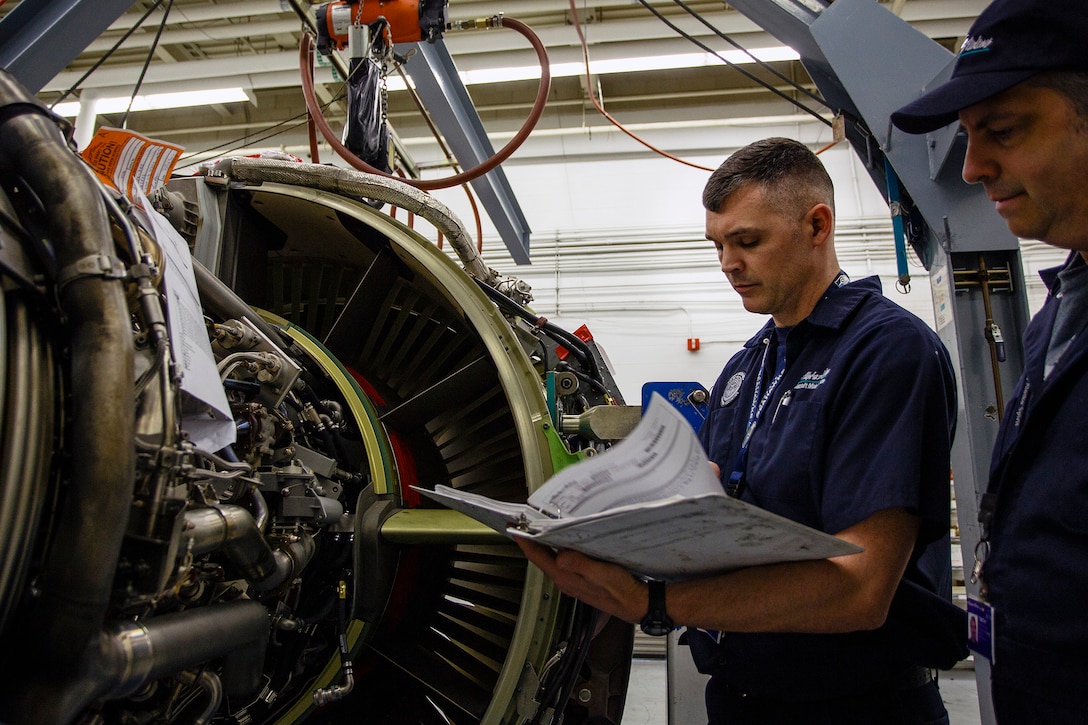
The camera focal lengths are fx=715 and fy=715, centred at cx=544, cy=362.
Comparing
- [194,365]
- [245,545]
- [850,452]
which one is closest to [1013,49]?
[850,452]

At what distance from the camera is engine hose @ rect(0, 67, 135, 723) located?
0.65m

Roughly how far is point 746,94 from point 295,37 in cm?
328

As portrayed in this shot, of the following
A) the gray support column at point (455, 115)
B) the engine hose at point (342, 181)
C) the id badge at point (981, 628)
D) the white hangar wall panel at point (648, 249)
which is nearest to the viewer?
the id badge at point (981, 628)

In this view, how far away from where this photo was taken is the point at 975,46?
0.83 metres

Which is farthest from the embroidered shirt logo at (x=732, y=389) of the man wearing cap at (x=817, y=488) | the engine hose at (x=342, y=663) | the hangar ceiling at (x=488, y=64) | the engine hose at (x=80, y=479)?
the hangar ceiling at (x=488, y=64)

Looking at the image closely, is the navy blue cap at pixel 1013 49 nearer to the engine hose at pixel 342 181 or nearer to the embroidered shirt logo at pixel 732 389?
the embroidered shirt logo at pixel 732 389

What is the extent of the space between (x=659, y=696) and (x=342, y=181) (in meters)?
2.68

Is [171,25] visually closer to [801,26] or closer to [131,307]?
[801,26]

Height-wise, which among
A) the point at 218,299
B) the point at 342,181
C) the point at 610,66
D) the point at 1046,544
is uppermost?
the point at 610,66

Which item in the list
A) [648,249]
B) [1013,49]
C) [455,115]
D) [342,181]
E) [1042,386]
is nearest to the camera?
[1013,49]

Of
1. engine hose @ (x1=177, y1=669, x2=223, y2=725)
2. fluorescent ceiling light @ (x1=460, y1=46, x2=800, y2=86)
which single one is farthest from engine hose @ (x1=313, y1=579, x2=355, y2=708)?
fluorescent ceiling light @ (x1=460, y1=46, x2=800, y2=86)

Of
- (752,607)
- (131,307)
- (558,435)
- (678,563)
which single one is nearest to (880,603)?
(752,607)

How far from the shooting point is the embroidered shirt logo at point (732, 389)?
4.74 ft

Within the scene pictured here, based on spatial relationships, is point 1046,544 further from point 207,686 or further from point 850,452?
point 207,686
